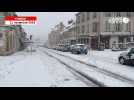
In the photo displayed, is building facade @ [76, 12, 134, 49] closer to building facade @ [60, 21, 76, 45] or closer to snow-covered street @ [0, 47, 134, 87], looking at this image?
Result: building facade @ [60, 21, 76, 45]

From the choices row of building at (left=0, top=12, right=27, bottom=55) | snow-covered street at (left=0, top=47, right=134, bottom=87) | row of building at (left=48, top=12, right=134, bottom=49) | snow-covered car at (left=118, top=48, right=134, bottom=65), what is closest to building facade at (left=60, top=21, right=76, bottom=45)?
row of building at (left=48, top=12, right=134, bottom=49)

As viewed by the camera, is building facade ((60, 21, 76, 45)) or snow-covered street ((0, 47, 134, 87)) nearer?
snow-covered street ((0, 47, 134, 87))

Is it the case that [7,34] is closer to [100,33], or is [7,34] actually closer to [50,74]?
[50,74]

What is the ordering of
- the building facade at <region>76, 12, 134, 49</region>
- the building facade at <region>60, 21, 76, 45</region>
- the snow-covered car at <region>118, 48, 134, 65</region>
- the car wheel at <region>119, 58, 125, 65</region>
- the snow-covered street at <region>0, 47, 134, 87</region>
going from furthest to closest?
the car wheel at <region>119, 58, 125, 65</region> < the snow-covered car at <region>118, 48, 134, 65</region> < the building facade at <region>60, 21, 76, 45</region> < the building facade at <region>76, 12, 134, 49</region> < the snow-covered street at <region>0, 47, 134, 87</region>

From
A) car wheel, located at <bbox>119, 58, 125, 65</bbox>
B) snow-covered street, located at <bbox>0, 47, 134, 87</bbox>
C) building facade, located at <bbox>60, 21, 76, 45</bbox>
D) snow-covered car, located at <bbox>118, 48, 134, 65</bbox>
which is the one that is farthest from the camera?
car wheel, located at <bbox>119, 58, 125, 65</bbox>

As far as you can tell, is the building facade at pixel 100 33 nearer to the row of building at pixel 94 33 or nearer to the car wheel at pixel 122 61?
the row of building at pixel 94 33

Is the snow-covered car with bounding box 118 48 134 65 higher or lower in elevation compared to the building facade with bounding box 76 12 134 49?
lower

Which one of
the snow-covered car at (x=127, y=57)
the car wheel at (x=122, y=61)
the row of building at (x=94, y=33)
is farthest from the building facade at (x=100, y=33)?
the car wheel at (x=122, y=61)
